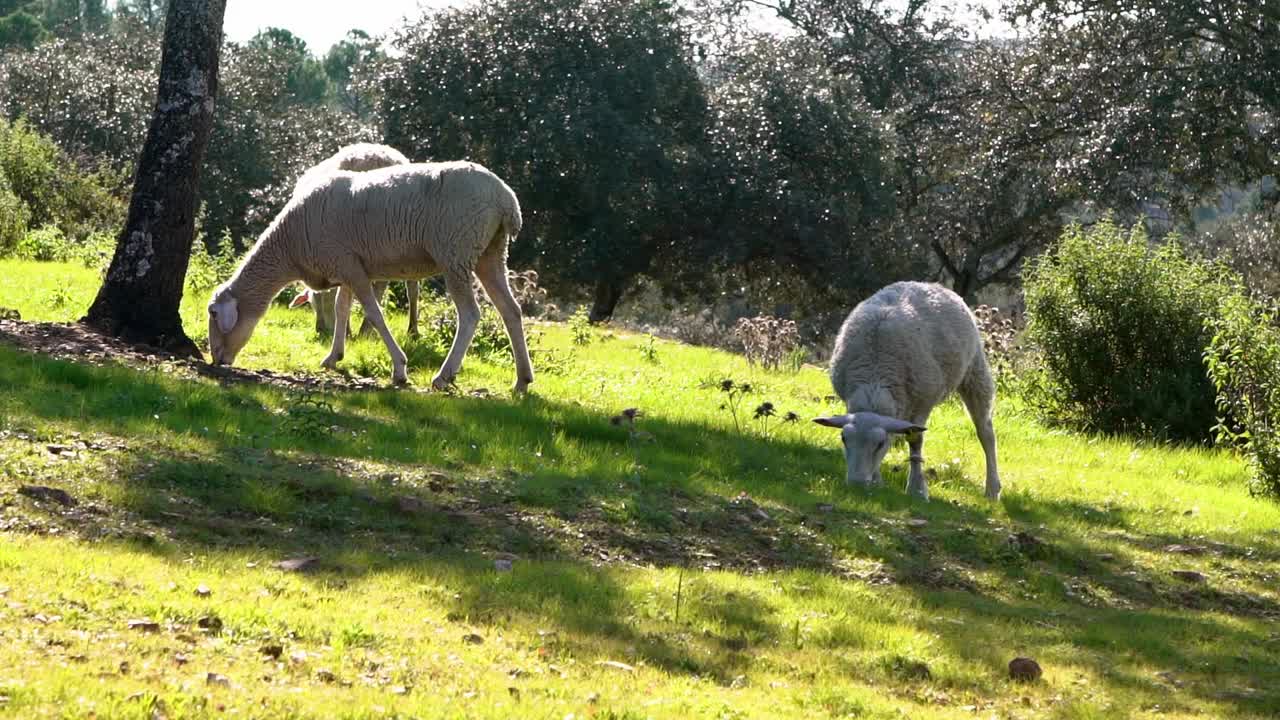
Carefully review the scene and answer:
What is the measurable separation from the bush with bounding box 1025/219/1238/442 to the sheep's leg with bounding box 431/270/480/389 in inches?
307

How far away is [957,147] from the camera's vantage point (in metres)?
30.2

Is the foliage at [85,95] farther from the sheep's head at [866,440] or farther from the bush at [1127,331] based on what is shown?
the sheep's head at [866,440]

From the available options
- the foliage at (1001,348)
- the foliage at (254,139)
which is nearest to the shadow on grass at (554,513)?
the foliage at (1001,348)

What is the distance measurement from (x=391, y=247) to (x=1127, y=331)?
9.14 m

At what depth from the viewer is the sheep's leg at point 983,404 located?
12.3m

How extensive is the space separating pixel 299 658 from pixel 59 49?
157ft

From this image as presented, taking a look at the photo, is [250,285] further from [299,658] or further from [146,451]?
[299,658]

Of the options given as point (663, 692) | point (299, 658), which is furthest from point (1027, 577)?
point (299, 658)

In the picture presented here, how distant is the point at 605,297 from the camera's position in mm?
33281

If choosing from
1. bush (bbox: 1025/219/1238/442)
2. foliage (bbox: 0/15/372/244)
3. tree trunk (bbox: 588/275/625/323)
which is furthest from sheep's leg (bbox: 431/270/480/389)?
foliage (bbox: 0/15/372/244)

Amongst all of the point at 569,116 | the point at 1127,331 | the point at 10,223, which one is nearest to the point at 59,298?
the point at 10,223

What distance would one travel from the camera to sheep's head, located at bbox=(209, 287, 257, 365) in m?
13.3

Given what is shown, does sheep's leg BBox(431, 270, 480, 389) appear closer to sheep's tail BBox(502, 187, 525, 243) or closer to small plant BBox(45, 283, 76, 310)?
sheep's tail BBox(502, 187, 525, 243)

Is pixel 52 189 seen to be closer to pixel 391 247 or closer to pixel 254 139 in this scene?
pixel 254 139
